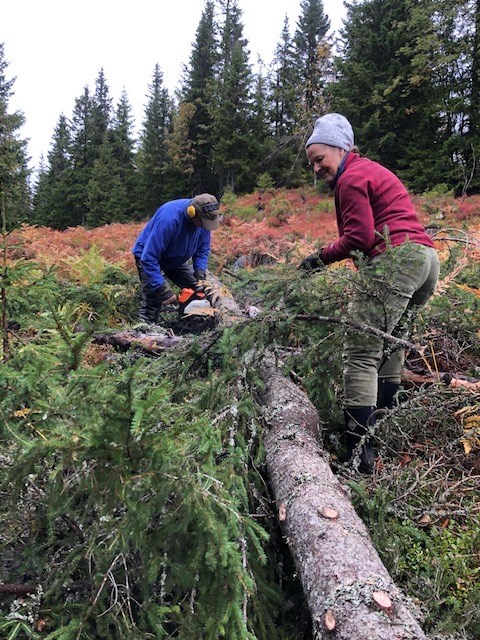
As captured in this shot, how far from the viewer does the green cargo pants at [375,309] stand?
2.41 meters

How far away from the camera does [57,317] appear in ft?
4.33

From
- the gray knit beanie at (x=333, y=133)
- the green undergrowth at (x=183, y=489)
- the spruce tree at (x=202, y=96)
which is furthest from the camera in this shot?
the spruce tree at (x=202, y=96)

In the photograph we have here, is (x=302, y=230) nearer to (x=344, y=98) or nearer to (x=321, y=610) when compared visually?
(x=344, y=98)

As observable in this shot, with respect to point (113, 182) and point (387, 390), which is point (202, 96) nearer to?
point (113, 182)

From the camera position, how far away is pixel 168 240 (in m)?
5.22

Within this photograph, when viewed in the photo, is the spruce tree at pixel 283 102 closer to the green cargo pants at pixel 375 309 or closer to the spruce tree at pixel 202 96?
the spruce tree at pixel 202 96

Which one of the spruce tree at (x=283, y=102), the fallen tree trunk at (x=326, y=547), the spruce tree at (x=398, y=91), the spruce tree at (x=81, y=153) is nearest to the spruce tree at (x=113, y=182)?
the spruce tree at (x=81, y=153)

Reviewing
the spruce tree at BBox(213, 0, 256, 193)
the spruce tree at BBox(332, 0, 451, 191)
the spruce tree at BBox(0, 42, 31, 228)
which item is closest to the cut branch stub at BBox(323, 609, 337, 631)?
the spruce tree at BBox(0, 42, 31, 228)

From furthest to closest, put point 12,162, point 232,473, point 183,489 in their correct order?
1. point 12,162
2. point 232,473
3. point 183,489

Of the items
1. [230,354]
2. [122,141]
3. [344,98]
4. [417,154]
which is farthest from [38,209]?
[230,354]

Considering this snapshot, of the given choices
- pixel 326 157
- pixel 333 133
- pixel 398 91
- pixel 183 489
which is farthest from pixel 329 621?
pixel 398 91

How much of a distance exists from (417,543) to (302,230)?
12237 millimetres

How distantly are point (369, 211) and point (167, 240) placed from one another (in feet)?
10.3

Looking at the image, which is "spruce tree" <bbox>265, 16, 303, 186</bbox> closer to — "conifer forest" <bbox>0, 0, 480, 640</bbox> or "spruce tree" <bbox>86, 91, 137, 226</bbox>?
"spruce tree" <bbox>86, 91, 137, 226</bbox>
